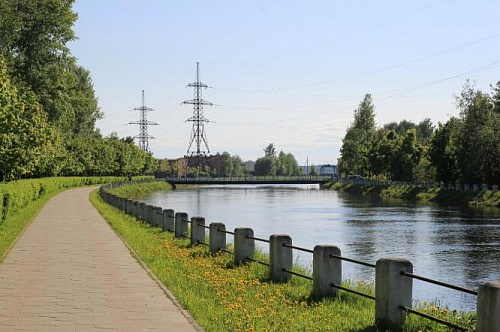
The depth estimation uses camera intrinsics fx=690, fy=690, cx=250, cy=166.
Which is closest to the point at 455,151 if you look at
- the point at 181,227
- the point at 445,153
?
the point at 445,153

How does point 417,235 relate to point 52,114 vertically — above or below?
below

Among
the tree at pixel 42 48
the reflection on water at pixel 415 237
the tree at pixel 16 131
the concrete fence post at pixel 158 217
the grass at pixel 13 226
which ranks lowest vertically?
the reflection on water at pixel 415 237

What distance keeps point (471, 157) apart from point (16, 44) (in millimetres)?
42146

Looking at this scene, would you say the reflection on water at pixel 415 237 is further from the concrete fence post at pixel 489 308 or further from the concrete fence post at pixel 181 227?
the concrete fence post at pixel 489 308

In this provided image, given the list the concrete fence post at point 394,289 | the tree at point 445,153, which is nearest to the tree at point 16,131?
the concrete fence post at point 394,289

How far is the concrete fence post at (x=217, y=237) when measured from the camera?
18578mm

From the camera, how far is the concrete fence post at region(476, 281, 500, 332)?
8102mm

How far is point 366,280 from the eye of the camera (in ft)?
66.1

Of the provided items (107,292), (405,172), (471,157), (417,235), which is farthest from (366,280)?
(405,172)

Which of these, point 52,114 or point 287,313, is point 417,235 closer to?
point 287,313

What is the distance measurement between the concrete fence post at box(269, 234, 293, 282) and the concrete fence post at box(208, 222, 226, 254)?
4.34 m

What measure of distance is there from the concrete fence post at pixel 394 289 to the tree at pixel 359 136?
366ft

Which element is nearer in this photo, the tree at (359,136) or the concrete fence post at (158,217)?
the concrete fence post at (158,217)

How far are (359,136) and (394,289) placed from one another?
11566 centimetres
